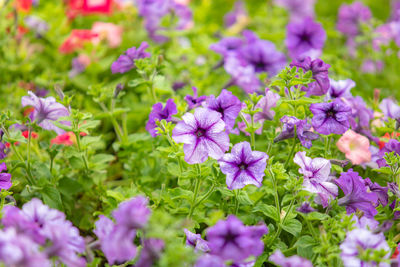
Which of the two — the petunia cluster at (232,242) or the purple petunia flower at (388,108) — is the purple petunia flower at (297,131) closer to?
the petunia cluster at (232,242)

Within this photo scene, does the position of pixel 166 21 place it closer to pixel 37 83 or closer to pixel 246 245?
pixel 37 83

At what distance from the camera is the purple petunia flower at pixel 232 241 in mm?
1075

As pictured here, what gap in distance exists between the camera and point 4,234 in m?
0.96

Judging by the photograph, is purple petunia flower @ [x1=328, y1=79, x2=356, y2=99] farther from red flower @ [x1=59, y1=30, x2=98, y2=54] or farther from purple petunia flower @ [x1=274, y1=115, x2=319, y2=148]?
red flower @ [x1=59, y1=30, x2=98, y2=54]

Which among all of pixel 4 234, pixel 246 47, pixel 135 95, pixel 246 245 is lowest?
pixel 135 95

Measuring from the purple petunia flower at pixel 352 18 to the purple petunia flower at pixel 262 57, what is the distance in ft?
3.03

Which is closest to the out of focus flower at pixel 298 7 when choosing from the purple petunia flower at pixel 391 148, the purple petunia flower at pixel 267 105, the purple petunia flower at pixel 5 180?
the purple petunia flower at pixel 267 105

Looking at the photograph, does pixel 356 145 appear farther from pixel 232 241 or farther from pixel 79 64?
pixel 79 64

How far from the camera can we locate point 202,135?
136cm

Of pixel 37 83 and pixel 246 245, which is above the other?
pixel 246 245

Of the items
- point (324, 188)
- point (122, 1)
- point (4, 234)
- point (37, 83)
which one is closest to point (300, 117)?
point (324, 188)

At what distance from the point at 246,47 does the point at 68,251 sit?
5.58ft

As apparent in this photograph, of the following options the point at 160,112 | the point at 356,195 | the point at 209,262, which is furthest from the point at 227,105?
the point at 209,262

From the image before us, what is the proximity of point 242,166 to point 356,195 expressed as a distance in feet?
1.19
